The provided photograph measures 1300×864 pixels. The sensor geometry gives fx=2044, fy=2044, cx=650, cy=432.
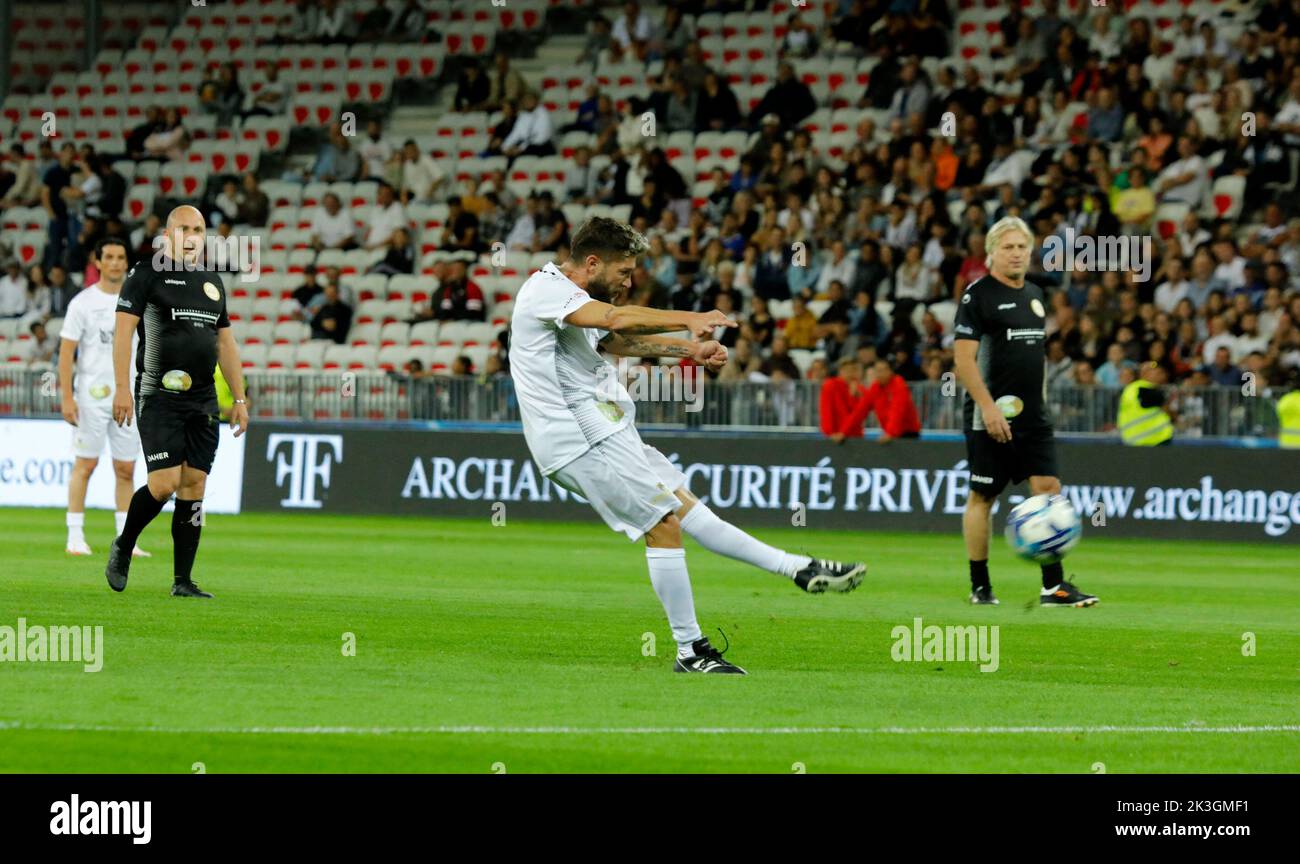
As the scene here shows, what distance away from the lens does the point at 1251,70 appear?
26141mm

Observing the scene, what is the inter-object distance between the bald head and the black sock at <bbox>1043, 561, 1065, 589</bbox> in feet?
19.6

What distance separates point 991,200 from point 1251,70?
3692mm

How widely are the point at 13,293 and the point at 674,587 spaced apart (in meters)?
24.3

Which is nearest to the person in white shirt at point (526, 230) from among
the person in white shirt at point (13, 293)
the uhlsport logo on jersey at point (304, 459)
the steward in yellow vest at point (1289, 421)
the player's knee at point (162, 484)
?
the uhlsport logo on jersey at point (304, 459)

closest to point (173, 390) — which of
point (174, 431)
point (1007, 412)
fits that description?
point (174, 431)

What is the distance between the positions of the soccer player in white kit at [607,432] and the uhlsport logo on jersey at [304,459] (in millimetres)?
15329

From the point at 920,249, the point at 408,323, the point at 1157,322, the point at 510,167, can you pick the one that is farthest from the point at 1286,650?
the point at 510,167

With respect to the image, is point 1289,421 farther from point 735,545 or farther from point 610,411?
point 610,411

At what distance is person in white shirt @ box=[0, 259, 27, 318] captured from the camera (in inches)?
1240

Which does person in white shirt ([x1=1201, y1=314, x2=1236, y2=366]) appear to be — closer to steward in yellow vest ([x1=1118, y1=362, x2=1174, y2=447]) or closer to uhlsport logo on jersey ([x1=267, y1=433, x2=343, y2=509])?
steward in yellow vest ([x1=1118, y1=362, x2=1174, y2=447])

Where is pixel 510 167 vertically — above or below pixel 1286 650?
Answer: above

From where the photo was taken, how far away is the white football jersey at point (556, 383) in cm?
977

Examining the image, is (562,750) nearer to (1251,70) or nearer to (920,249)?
(920,249)
